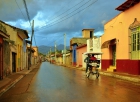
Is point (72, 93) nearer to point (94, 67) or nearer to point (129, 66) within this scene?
point (94, 67)

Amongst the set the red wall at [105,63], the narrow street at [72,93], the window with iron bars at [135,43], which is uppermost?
the window with iron bars at [135,43]

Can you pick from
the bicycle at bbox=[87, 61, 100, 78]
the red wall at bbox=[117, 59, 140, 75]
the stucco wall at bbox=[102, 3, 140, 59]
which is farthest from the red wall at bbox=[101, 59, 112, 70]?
the bicycle at bbox=[87, 61, 100, 78]

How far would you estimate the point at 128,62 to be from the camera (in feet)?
70.7

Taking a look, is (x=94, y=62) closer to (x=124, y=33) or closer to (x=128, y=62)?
(x=128, y=62)

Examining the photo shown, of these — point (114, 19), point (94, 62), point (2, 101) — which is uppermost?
point (114, 19)

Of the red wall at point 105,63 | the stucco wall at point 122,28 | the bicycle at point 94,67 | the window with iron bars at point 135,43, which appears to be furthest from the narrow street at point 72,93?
the red wall at point 105,63

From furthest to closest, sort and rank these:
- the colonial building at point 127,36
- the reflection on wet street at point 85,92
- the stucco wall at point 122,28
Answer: the stucco wall at point 122,28
the colonial building at point 127,36
the reflection on wet street at point 85,92

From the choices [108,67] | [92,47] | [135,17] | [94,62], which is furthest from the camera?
[92,47]

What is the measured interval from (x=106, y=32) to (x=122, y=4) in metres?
8.58

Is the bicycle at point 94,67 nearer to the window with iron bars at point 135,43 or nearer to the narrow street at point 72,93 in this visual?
the window with iron bars at point 135,43

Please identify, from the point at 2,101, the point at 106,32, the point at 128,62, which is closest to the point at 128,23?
the point at 128,62

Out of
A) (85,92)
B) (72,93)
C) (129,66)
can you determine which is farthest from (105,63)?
(72,93)

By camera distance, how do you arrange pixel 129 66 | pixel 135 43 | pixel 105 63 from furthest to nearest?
pixel 105 63, pixel 129 66, pixel 135 43

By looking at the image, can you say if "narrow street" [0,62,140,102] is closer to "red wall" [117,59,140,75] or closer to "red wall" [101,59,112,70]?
"red wall" [117,59,140,75]
